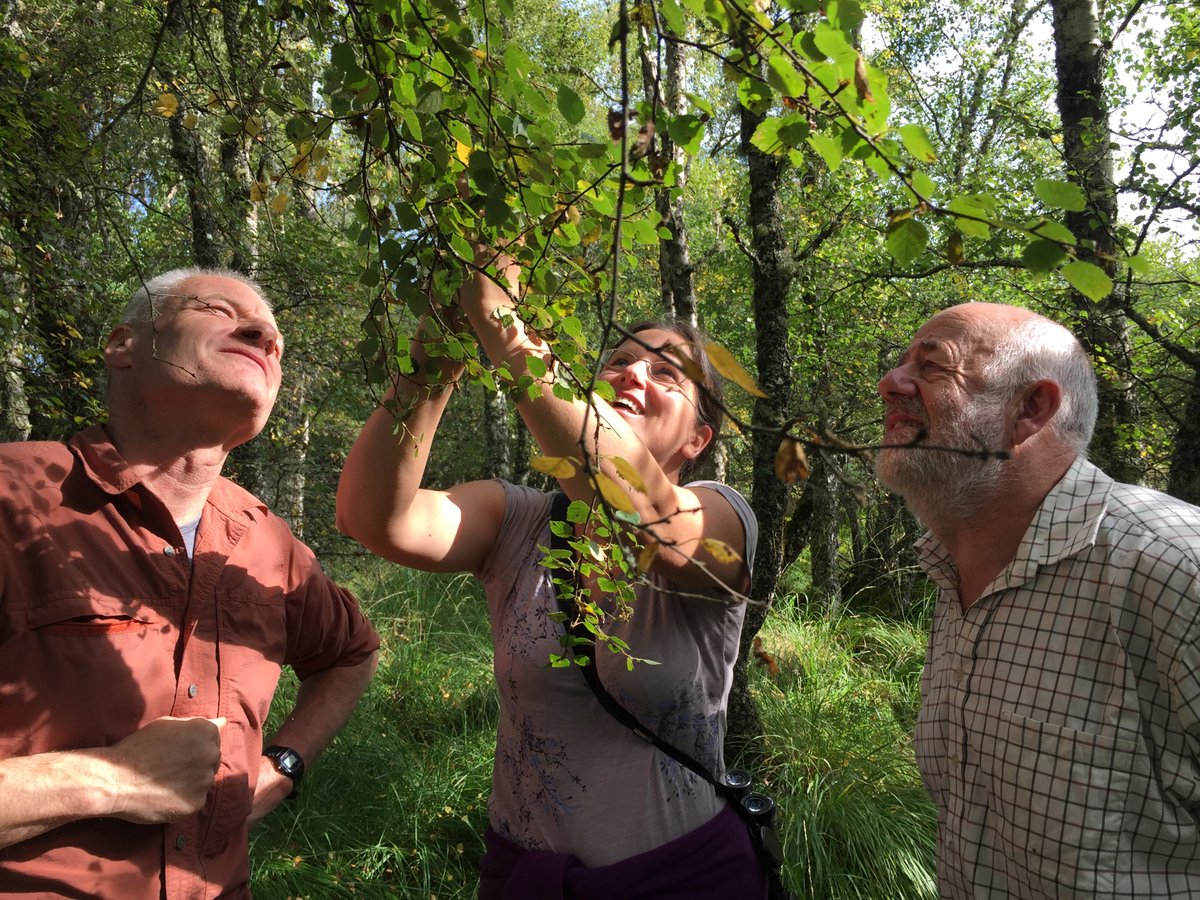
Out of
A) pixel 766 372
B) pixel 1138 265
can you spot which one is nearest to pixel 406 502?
pixel 1138 265

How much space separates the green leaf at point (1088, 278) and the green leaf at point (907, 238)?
16cm

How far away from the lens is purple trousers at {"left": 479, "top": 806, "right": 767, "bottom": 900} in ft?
5.11

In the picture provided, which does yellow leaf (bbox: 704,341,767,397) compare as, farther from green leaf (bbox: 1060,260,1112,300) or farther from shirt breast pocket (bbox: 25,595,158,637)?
shirt breast pocket (bbox: 25,595,158,637)

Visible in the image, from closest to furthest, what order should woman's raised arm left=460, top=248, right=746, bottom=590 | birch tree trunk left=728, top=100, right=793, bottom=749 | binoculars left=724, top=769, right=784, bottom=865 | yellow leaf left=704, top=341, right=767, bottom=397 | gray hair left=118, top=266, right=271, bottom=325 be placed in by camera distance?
1. yellow leaf left=704, top=341, right=767, bottom=397
2. woman's raised arm left=460, top=248, right=746, bottom=590
3. binoculars left=724, top=769, right=784, bottom=865
4. gray hair left=118, top=266, right=271, bottom=325
5. birch tree trunk left=728, top=100, right=793, bottom=749

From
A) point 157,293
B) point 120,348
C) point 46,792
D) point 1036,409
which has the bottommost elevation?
point 46,792

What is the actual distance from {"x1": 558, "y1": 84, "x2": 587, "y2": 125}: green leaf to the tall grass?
10.1 feet

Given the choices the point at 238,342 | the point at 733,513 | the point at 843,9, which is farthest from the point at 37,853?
the point at 843,9

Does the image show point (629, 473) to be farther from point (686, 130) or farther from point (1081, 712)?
point (1081, 712)

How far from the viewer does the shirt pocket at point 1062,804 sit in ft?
4.79

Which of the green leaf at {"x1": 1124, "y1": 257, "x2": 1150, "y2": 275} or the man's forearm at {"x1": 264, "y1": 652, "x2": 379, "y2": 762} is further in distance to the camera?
the man's forearm at {"x1": 264, "y1": 652, "x2": 379, "y2": 762}

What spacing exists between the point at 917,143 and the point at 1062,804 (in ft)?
4.42

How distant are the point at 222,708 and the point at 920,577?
722cm

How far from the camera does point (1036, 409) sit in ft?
6.04

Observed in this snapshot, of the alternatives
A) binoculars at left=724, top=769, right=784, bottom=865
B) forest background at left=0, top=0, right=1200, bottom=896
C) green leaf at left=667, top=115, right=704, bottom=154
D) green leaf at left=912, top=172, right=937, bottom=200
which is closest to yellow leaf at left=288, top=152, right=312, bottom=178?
forest background at left=0, top=0, right=1200, bottom=896
